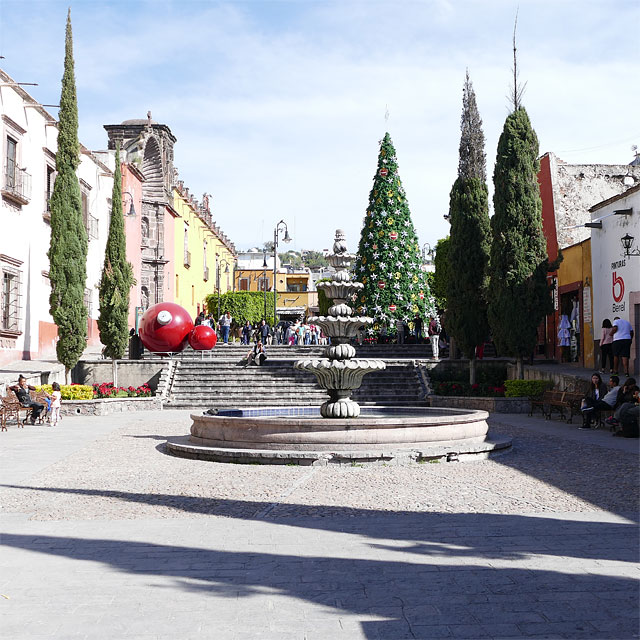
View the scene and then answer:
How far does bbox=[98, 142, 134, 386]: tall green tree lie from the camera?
23.4 meters

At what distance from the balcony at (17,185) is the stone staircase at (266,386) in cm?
673

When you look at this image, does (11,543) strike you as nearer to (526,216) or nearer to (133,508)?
(133,508)

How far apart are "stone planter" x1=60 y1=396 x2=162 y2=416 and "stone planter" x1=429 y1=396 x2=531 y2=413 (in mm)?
8011

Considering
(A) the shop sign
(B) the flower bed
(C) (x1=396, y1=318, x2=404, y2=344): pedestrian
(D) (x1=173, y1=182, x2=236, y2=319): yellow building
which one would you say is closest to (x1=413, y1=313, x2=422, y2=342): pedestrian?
(C) (x1=396, y1=318, x2=404, y2=344): pedestrian

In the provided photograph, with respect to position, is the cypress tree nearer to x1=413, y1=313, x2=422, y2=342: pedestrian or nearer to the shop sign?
the shop sign

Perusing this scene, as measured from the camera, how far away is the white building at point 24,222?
72.3 feet

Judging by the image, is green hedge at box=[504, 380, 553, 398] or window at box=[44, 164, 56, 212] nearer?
green hedge at box=[504, 380, 553, 398]

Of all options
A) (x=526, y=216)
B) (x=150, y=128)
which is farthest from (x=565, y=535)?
(x=150, y=128)

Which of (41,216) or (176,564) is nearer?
(176,564)

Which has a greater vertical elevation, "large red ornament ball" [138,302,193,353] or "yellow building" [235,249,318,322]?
"yellow building" [235,249,318,322]

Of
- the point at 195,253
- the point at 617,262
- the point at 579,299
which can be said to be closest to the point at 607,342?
the point at 617,262

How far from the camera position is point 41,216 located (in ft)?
80.9

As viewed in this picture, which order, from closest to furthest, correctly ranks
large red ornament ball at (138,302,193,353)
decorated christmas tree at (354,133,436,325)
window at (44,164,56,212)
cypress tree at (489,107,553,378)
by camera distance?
cypress tree at (489,107,553,378)
window at (44,164,56,212)
large red ornament ball at (138,302,193,353)
decorated christmas tree at (354,133,436,325)

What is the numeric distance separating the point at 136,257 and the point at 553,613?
3544 centimetres
